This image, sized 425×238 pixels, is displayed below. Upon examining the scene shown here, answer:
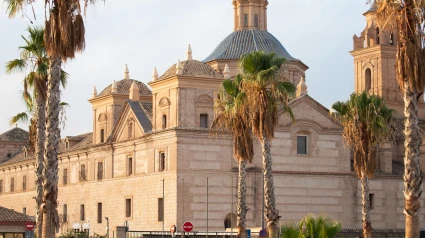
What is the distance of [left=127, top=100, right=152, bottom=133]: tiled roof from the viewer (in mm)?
59125

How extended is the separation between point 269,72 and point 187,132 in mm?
18683

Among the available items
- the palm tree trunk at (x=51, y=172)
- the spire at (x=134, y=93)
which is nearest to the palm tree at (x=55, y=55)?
the palm tree trunk at (x=51, y=172)

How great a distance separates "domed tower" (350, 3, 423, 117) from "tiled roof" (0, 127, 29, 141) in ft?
103

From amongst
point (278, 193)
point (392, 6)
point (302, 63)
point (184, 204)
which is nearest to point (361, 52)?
point (302, 63)

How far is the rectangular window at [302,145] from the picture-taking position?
5903 cm

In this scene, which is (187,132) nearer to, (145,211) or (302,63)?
(145,211)

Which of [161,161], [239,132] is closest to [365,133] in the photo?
[239,132]

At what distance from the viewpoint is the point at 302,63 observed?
68.8m

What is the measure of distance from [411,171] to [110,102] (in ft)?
136

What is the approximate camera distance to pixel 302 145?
59156 millimetres

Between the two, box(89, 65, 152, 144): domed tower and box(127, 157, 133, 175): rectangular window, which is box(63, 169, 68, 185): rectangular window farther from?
box(127, 157, 133, 175): rectangular window

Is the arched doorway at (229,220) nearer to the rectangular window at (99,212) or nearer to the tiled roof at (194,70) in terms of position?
the tiled roof at (194,70)

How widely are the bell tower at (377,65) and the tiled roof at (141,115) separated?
15503mm

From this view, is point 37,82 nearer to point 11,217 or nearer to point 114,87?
point 11,217
